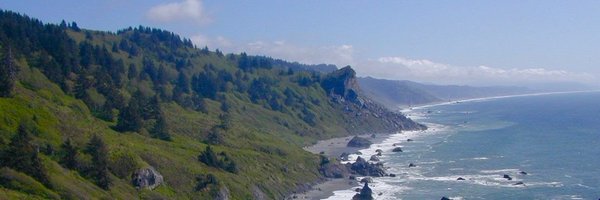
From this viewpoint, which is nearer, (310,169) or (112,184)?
(112,184)

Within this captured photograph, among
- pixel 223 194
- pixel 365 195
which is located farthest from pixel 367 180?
pixel 223 194

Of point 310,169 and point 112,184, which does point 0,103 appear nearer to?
point 112,184

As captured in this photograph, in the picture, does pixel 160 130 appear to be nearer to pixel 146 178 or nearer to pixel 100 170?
pixel 146 178

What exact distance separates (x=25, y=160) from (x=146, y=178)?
910 inches

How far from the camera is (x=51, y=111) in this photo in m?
112

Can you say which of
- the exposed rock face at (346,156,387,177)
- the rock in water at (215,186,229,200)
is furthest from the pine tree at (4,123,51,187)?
the exposed rock face at (346,156,387,177)

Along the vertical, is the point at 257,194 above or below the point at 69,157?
below

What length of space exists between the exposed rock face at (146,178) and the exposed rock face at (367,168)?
62435 mm

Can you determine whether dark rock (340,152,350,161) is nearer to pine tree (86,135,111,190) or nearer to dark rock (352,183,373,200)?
dark rock (352,183,373,200)

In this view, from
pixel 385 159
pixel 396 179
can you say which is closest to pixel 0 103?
pixel 396 179

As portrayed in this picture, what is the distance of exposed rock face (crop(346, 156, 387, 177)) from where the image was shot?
154 metres

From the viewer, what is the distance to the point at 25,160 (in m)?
85.1

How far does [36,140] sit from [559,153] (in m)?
141

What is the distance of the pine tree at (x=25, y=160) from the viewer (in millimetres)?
84812
